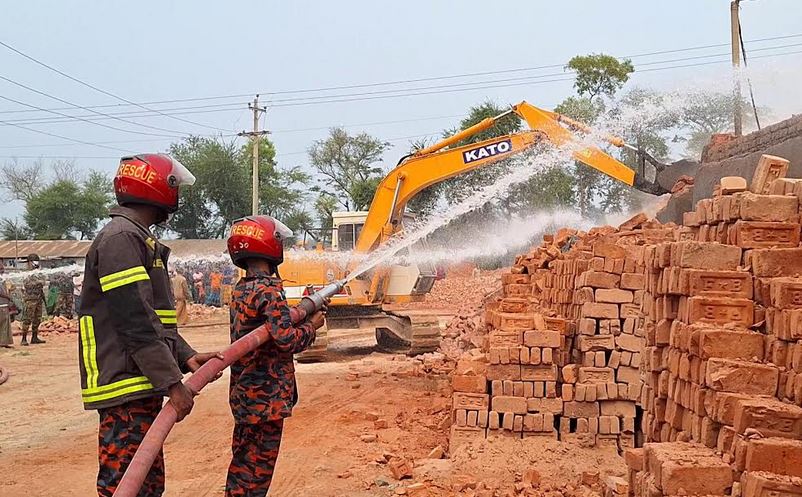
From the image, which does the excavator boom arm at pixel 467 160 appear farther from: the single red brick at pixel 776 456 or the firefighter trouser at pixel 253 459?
the single red brick at pixel 776 456

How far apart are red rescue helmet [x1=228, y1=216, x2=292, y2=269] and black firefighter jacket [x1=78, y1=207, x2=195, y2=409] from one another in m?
0.97

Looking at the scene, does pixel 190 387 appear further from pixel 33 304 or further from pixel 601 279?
pixel 33 304

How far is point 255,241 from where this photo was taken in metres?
4.96

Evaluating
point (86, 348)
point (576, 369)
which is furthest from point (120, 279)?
point (576, 369)

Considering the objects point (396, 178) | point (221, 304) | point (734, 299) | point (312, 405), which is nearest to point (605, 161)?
point (396, 178)

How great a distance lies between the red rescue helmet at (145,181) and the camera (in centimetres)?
408

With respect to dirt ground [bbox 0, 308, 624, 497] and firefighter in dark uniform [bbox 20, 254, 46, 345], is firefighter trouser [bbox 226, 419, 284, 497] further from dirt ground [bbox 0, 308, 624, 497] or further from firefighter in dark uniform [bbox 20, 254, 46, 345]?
firefighter in dark uniform [bbox 20, 254, 46, 345]

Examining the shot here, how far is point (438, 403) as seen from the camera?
9.86 meters

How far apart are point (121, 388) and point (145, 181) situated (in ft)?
3.50

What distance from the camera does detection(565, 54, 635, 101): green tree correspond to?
27312 mm

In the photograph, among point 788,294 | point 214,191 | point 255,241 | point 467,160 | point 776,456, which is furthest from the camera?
point 214,191

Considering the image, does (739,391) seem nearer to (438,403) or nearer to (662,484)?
(662,484)

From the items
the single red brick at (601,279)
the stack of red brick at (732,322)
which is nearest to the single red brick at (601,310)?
the single red brick at (601,279)

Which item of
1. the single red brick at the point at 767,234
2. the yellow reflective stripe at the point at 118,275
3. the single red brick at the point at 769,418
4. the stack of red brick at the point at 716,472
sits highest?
the single red brick at the point at 767,234
